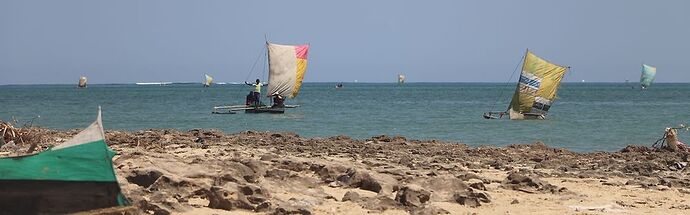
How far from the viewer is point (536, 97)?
110 feet

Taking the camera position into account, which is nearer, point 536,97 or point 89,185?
point 89,185

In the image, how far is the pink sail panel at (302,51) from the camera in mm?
39219

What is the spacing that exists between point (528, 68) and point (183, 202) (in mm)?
24794

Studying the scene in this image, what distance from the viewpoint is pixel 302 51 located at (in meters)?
39.5

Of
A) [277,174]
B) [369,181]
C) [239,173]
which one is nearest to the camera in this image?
[239,173]

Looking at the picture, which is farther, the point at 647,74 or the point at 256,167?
the point at 647,74

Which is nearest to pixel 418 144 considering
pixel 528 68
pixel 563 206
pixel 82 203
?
pixel 563 206

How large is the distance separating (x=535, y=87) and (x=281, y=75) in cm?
1086

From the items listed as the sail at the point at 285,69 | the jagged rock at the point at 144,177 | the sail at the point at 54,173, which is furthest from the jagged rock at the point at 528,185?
the sail at the point at 285,69

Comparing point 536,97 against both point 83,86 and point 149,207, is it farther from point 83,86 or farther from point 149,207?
point 83,86

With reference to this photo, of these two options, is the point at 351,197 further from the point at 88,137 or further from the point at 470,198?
the point at 88,137

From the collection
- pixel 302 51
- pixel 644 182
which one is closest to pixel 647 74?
pixel 302 51

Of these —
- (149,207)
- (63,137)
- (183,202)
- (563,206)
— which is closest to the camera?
(149,207)

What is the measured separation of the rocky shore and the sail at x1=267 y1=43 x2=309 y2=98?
2220 cm
